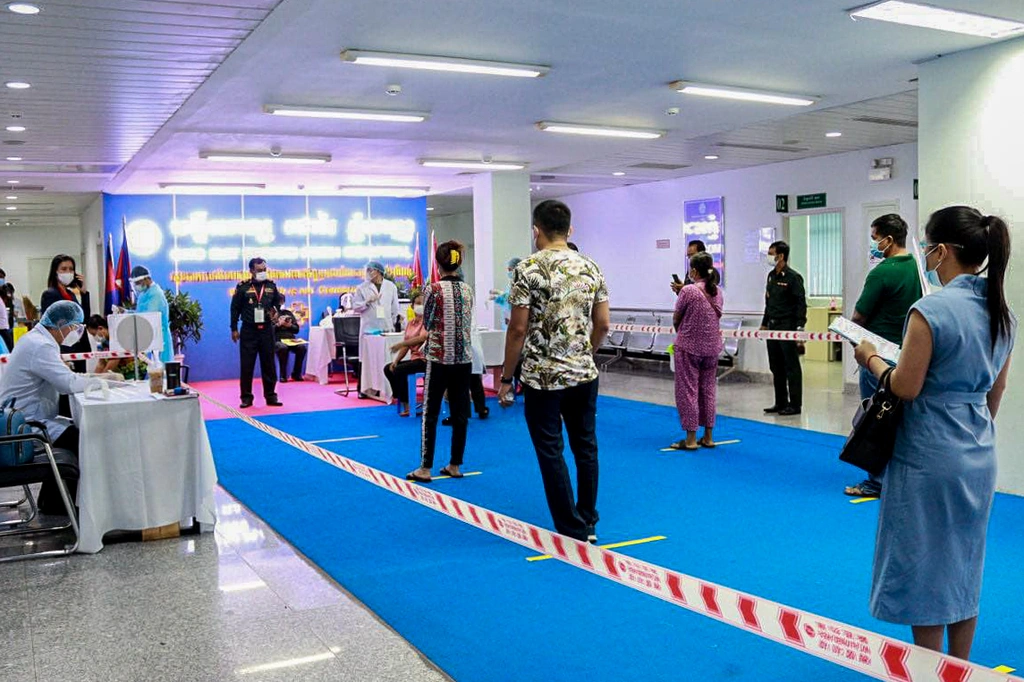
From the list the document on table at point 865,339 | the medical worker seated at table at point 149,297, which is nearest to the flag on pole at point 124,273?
the medical worker seated at table at point 149,297

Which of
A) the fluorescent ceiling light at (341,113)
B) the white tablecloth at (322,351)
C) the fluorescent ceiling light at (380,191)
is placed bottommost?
the white tablecloth at (322,351)

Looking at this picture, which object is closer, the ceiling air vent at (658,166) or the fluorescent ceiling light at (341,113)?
the fluorescent ceiling light at (341,113)

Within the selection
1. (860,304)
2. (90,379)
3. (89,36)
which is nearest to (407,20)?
(89,36)

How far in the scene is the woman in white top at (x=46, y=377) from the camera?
493cm

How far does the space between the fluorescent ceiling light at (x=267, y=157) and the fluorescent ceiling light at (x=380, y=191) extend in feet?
9.77

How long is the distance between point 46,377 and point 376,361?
5.45 metres

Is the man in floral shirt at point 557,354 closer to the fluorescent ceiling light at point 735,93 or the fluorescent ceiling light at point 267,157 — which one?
the fluorescent ceiling light at point 735,93

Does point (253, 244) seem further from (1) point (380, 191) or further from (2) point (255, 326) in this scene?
(2) point (255, 326)

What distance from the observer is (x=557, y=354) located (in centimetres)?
423

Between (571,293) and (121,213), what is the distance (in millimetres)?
Answer: 10487

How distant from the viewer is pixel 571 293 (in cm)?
430

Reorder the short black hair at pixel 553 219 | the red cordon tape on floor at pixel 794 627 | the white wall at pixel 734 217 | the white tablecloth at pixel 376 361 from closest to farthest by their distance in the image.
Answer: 1. the red cordon tape on floor at pixel 794 627
2. the short black hair at pixel 553 219
3. the white tablecloth at pixel 376 361
4. the white wall at pixel 734 217

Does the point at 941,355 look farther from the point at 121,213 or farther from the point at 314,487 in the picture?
the point at 121,213

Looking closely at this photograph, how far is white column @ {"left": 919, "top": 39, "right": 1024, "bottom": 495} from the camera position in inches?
220
